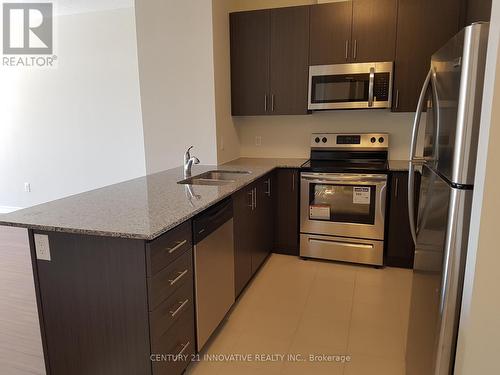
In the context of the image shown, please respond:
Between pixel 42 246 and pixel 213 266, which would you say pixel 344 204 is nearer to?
pixel 213 266

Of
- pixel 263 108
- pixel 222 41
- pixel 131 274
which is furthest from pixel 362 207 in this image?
pixel 131 274

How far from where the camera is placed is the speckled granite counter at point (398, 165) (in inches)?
122

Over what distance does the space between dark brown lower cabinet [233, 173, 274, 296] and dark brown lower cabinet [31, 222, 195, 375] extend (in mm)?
801

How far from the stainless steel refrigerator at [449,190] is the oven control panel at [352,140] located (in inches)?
75.8

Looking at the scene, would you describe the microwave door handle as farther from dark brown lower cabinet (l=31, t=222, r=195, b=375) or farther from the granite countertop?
dark brown lower cabinet (l=31, t=222, r=195, b=375)

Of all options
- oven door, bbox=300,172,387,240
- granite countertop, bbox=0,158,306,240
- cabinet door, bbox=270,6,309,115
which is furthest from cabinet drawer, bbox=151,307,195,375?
cabinet door, bbox=270,6,309,115

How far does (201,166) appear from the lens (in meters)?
3.35

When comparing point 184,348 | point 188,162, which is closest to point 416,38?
point 188,162

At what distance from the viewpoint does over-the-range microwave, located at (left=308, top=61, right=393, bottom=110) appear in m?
3.19

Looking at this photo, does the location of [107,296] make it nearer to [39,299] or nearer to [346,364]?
[39,299]

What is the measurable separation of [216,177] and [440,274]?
2.11 m

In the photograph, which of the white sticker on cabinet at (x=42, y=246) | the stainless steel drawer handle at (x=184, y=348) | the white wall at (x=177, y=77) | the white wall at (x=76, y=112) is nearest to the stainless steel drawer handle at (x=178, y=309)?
the stainless steel drawer handle at (x=184, y=348)

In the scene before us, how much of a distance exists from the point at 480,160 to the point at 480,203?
132mm

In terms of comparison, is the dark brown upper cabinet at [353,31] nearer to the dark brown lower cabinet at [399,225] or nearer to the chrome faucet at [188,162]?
the dark brown lower cabinet at [399,225]
